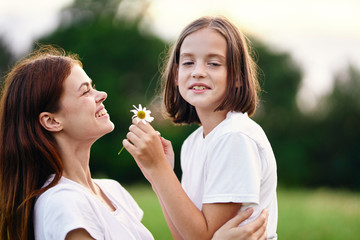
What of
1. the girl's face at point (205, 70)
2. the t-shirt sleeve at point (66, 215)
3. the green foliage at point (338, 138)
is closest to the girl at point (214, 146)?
the girl's face at point (205, 70)

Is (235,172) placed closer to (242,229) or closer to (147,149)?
(242,229)

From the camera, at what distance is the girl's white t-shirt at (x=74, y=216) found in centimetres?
258

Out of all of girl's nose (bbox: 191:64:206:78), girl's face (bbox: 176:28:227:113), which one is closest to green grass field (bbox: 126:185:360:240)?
girl's face (bbox: 176:28:227:113)

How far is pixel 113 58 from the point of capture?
84.1ft

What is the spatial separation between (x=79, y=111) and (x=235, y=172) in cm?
106

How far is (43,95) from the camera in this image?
2863 millimetres

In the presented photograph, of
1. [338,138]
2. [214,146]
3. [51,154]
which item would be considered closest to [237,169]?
[214,146]

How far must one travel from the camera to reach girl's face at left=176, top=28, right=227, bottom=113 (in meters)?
3.03

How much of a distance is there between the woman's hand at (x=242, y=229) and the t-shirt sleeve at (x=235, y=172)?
0.44 feet

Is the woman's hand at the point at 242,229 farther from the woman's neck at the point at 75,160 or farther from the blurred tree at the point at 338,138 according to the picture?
the blurred tree at the point at 338,138

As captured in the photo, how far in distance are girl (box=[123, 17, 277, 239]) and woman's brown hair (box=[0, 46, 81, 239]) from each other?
0.52m

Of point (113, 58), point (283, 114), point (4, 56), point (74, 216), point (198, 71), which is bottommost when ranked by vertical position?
point (283, 114)

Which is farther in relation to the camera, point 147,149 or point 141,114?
point 141,114

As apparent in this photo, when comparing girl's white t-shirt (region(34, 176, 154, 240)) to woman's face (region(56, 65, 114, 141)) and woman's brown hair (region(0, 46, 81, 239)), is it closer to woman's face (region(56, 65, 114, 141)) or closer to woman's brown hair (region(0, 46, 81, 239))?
woman's brown hair (region(0, 46, 81, 239))
